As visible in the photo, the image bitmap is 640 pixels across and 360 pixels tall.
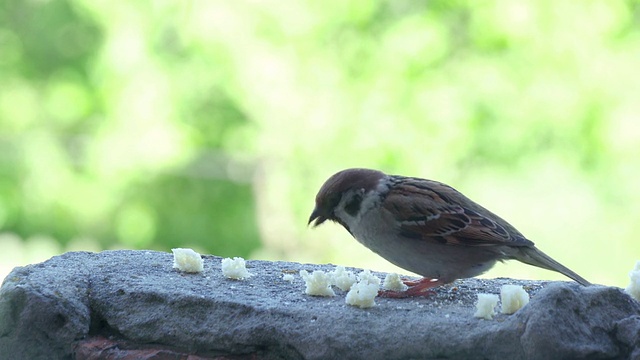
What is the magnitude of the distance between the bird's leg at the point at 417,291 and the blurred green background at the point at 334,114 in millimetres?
3823

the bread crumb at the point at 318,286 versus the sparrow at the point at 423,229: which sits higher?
the sparrow at the point at 423,229

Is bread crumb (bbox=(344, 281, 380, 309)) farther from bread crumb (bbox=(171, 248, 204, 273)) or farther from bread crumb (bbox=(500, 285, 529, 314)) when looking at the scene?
bread crumb (bbox=(171, 248, 204, 273))

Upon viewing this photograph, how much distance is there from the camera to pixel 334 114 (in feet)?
23.3

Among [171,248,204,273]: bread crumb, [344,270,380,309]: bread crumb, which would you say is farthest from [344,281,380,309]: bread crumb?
[171,248,204,273]: bread crumb

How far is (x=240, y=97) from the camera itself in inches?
283

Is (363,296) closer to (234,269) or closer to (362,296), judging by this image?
(362,296)

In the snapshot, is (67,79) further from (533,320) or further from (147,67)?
(533,320)

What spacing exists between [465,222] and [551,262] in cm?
32

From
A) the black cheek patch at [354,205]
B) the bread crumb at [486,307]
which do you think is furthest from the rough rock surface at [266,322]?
the black cheek patch at [354,205]

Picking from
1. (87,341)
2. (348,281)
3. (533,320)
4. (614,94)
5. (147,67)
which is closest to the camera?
(533,320)

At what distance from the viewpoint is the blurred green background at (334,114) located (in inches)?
271

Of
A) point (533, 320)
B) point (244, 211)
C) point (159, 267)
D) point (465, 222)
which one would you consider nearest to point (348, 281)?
point (465, 222)

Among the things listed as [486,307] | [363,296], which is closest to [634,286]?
[486,307]

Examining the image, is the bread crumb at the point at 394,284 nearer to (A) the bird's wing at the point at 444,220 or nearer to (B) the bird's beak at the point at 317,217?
(A) the bird's wing at the point at 444,220
